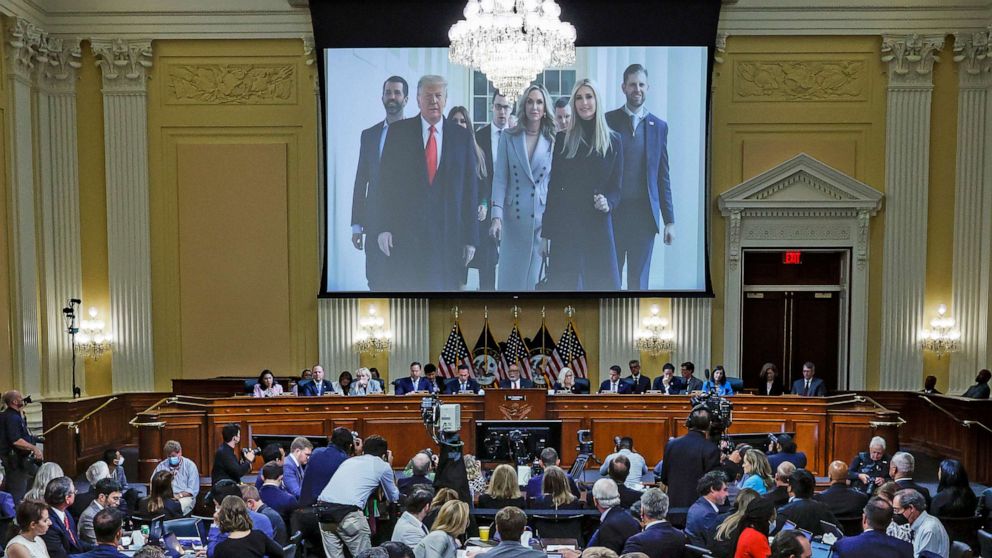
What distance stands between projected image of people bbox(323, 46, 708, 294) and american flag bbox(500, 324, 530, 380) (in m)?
0.90

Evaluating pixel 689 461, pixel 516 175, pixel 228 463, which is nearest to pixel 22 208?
pixel 228 463

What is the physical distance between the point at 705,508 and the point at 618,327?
916 centimetres

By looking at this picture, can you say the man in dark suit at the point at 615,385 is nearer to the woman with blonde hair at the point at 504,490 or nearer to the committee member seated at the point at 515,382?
the committee member seated at the point at 515,382

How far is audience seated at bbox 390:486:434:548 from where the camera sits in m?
6.23

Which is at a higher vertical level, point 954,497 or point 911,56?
point 911,56

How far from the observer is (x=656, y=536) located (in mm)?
5891

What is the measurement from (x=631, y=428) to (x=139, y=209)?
9.30 metres

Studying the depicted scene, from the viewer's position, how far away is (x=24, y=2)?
47.5 feet

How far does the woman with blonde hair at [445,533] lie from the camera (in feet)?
19.0

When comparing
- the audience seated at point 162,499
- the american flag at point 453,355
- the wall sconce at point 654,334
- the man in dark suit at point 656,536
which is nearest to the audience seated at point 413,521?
the man in dark suit at point 656,536

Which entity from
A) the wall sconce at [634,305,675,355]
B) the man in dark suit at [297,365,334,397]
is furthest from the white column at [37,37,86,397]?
the wall sconce at [634,305,675,355]

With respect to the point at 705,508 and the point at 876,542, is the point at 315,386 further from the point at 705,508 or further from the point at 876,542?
the point at 876,542

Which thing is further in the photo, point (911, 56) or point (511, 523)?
point (911, 56)

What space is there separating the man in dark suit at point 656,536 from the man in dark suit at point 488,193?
9.63 meters
